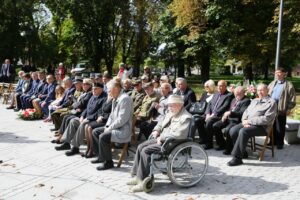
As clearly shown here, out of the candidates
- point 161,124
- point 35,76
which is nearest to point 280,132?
point 161,124

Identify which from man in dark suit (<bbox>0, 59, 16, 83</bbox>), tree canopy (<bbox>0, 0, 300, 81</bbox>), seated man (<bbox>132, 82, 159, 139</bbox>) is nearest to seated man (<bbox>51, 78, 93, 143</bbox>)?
seated man (<bbox>132, 82, 159, 139</bbox>)

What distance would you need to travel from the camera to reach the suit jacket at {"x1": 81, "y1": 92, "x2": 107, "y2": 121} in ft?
25.8

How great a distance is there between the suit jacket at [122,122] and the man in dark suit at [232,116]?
1998 millimetres

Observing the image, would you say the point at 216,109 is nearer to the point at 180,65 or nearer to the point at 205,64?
the point at 205,64

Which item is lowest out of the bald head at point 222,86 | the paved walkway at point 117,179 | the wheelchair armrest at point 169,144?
the paved walkway at point 117,179

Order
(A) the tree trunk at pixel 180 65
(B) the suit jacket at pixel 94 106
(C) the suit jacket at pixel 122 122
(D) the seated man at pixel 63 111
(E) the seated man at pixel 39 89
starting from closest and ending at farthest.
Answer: (C) the suit jacket at pixel 122 122
(B) the suit jacket at pixel 94 106
(D) the seated man at pixel 63 111
(E) the seated man at pixel 39 89
(A) the tree trunk at pixel 180 65

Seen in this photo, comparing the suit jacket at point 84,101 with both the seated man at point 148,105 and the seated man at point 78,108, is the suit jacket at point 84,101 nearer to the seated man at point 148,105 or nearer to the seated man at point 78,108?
the seated man at point 78,108

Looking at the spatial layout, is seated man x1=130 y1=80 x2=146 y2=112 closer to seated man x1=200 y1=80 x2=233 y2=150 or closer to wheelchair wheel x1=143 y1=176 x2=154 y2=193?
seated man x1=200 y1=80 x2=233 y2=150

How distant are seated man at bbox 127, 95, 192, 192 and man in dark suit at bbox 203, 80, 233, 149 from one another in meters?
2.04

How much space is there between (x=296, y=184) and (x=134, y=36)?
30026 mm

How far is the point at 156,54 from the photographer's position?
112 ft

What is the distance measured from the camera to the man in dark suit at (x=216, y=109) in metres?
8.07

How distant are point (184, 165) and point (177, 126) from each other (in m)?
0.64

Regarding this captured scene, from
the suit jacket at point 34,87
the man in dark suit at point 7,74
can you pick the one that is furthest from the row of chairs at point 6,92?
the suit jacket at point 34,87
